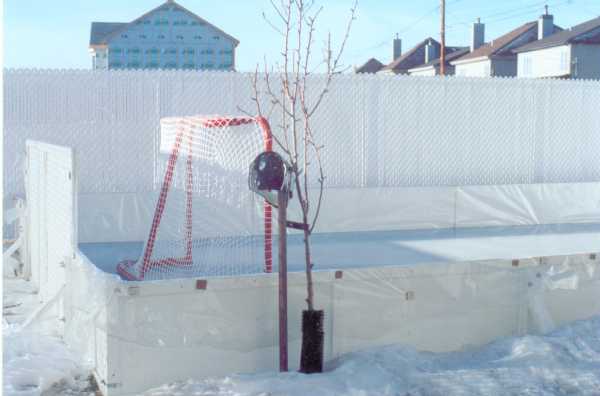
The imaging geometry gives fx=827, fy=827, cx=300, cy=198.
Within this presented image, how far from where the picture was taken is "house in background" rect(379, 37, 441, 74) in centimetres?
5094

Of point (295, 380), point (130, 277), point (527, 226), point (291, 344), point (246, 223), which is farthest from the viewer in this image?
point (527, 226)

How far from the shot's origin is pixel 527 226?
38.0 ft

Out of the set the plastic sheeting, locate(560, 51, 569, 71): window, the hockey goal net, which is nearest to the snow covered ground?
the hockey goal net

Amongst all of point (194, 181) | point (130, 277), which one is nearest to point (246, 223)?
point (194, 181)

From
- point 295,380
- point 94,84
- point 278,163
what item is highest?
point 94,84

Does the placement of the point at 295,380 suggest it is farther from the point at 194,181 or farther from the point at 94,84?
the point at 94,84

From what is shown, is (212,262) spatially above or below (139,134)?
below

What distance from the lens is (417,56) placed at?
53688 mm

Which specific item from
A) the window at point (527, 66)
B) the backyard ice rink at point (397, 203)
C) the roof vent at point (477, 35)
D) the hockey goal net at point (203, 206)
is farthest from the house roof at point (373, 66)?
the hockey goal net at point (203, 206)

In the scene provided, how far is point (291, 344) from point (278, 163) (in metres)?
1.22

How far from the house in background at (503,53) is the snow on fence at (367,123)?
96.9 feet

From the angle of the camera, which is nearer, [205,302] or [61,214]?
[205,302]

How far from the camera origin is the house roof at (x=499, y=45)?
42719 millimetres

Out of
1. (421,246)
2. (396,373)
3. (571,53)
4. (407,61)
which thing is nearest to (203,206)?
(396,373)
